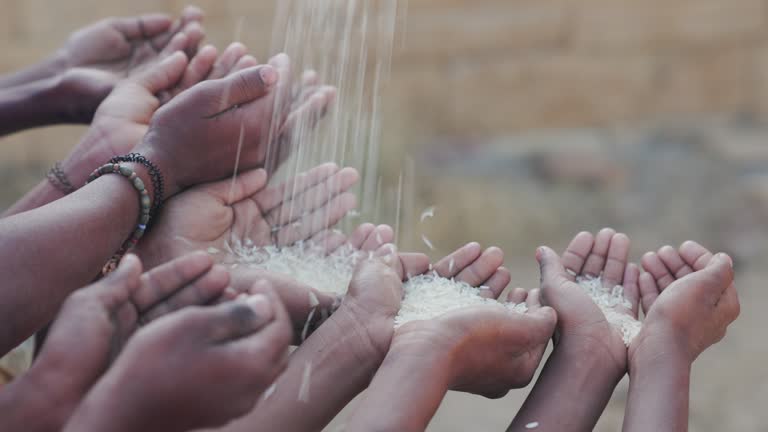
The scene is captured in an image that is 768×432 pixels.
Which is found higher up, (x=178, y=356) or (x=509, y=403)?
(x=178, y=356)

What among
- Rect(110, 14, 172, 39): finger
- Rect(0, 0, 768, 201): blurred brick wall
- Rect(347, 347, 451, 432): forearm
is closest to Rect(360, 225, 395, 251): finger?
Rect(347, 347, 451, 432): forearm

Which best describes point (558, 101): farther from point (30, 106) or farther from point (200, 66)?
point (30, 106)

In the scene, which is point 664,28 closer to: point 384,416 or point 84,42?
point 84,42

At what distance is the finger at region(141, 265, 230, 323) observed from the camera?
1438mm

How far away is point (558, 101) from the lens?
537 centimetres

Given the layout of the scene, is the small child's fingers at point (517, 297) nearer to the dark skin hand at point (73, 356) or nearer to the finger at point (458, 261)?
the finger at point (458, 261)

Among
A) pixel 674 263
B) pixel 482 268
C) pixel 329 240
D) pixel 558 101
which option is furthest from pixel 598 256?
pixel 558 101

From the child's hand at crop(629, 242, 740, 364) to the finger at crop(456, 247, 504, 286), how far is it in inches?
13.1

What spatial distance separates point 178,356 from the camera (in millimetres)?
1278

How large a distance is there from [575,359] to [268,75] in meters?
0.86

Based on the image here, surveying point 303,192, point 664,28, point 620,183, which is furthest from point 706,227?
point 303,192

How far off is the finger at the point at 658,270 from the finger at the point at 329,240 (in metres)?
0.68

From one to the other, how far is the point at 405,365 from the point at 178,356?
47 cm

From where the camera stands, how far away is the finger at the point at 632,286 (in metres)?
2.00
